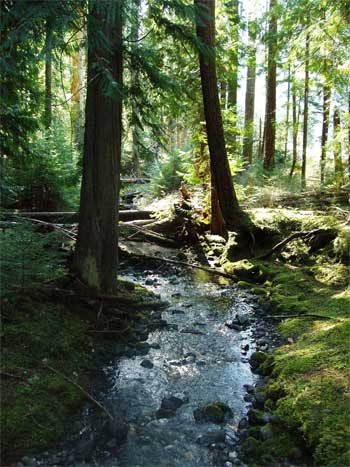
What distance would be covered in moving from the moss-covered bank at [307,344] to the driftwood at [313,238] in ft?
0.52

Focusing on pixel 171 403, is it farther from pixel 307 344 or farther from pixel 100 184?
Answer: pixel 100 184

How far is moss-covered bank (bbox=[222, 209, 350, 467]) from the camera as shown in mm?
3207

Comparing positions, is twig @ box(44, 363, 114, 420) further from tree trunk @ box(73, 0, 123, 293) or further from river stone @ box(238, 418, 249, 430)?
tree trunk @ box(73, 0, 123, 293)

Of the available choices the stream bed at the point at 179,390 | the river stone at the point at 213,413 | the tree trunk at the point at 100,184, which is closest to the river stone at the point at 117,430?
the stream bed at the point at 179,390

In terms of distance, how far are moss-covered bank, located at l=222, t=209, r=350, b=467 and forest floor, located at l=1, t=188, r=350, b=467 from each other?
0.03 ft

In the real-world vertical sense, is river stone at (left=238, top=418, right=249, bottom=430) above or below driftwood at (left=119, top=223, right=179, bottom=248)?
below

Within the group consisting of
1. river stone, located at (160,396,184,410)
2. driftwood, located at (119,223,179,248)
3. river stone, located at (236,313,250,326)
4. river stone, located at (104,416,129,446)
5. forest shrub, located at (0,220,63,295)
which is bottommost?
river stone, located at (160,396,184,410)

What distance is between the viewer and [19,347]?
4309 mm

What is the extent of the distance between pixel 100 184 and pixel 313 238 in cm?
541

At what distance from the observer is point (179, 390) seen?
430 centimetres

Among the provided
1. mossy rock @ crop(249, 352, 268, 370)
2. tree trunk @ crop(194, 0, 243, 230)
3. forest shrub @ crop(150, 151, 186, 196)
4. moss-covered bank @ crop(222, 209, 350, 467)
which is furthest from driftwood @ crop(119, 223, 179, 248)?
mossy rock @ crop(249, 352, 268, 370)

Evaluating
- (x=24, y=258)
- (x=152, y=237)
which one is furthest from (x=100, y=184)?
(x=152, y=237)

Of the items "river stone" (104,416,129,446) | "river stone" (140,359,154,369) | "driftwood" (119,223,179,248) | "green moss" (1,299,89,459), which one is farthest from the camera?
"driftwood" (119,223,179,248)

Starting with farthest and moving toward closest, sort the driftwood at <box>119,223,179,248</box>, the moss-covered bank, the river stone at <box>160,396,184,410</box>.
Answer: the driftwood at <box>119,223,179,248</box>
the river stone at <box>160,396,184,410</box>
the moss-covered bank
